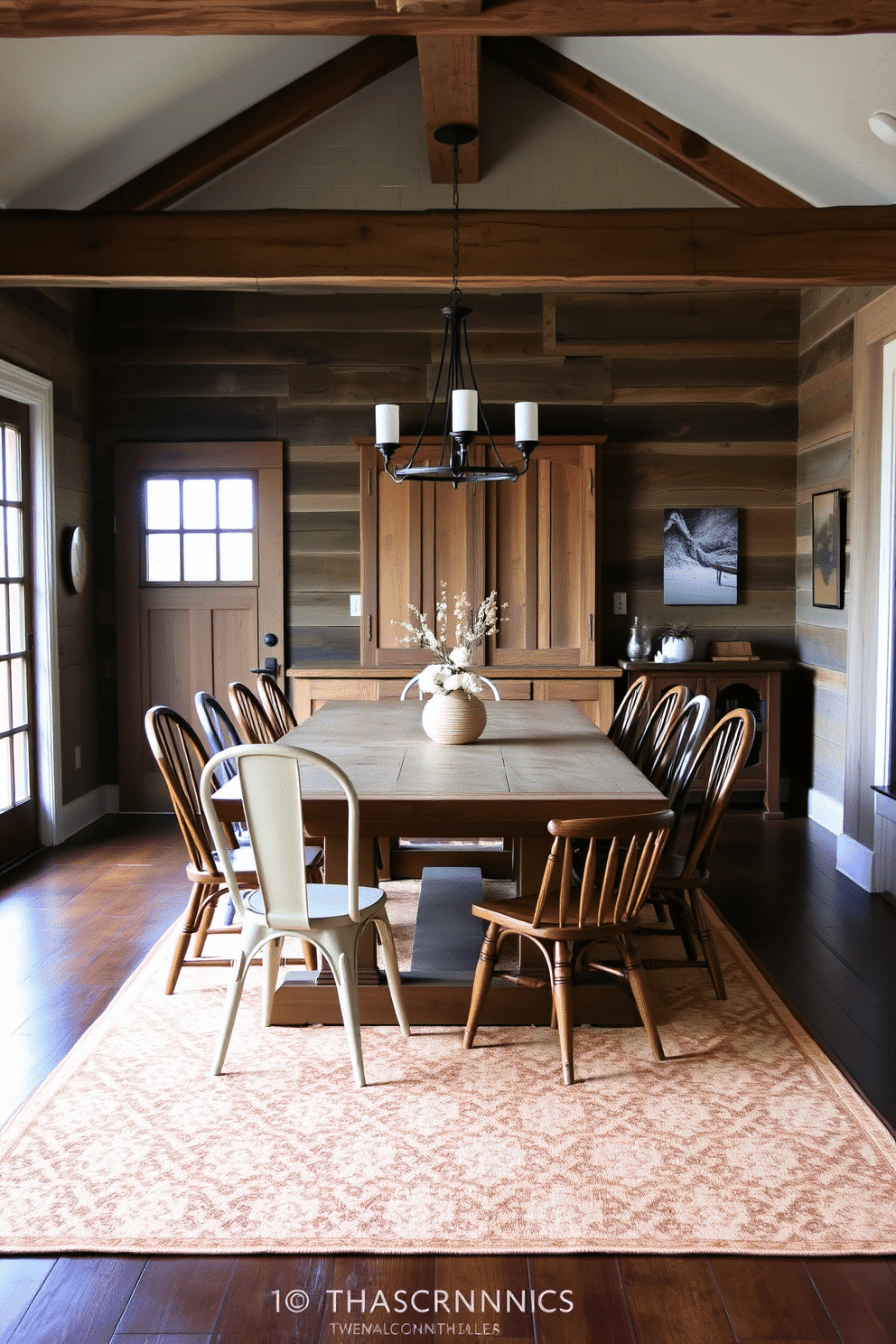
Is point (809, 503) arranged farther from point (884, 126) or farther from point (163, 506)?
point (163, 506)

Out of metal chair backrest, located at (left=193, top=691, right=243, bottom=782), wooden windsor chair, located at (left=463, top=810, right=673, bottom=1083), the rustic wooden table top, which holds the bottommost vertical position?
wooden windsor chair, located at (left=463, top=810, right=673, bottom=1083)

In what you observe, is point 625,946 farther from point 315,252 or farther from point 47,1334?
point 315,252

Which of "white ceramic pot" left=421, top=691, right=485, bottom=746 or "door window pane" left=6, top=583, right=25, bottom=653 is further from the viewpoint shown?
"door window pane" left=6, top=583, right=25, bottom=653

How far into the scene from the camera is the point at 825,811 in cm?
625

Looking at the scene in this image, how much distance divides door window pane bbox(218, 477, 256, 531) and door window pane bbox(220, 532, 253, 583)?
0.18ft

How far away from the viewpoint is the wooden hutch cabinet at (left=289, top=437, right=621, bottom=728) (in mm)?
6438

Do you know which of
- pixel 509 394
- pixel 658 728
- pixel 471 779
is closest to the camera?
pixel 471 779

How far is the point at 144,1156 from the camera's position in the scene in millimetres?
2598

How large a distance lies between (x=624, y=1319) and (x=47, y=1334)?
1039 millimetres

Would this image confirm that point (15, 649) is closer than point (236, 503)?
Yes

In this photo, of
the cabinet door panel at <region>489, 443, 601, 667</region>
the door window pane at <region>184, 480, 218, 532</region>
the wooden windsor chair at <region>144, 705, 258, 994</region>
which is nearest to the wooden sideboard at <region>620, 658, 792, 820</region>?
the cabinet door panel at <region>489, 443, 601, 667</region>

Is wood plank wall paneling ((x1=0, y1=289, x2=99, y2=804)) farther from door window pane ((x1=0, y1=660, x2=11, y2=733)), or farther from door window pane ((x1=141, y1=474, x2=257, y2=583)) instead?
door window pane ((x1=0, y1=660, x2=11, y2=733))

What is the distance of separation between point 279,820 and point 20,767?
3.33 m

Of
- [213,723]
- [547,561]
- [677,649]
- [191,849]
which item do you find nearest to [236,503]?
[547,561]
